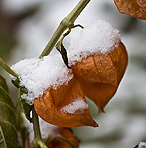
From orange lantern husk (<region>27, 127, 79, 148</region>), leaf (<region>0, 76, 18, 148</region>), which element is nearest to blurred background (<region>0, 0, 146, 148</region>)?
orange lantern husk (<region>27, 127, 79, 148</region>)

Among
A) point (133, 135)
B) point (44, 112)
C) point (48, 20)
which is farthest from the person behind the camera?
point (48, 20)

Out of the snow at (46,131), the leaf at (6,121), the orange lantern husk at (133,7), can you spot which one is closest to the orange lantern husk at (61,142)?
the snow at (46,131)

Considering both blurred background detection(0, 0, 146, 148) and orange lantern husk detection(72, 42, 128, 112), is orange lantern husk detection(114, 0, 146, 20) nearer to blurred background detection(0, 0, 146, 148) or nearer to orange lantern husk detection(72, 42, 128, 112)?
orange lantern husk detection(72, 42, 128, 112)

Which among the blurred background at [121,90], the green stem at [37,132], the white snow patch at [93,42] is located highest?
the white snow patch at [93,42]

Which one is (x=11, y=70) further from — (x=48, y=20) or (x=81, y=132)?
(x=48, y=20)

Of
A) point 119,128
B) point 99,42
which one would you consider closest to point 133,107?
point 119,128

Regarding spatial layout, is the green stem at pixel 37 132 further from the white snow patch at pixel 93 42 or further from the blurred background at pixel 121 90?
the blurred background at pixel 121 90
